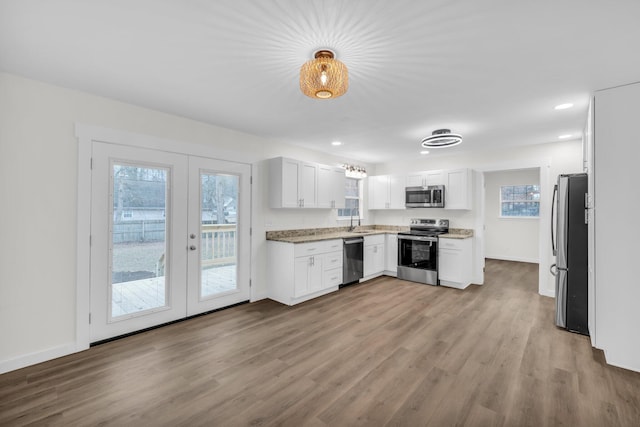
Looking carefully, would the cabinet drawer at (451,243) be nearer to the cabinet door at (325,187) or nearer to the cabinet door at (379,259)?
the cabinet door at (379,259)

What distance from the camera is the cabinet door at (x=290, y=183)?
434 centimetres

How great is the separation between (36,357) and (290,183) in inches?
131

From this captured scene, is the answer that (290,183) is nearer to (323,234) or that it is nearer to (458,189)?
(323,234)

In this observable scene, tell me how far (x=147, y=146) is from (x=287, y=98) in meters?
1.70

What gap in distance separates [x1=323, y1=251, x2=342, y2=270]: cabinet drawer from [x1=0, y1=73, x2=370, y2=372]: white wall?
311cm

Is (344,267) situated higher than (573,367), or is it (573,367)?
(344,267)

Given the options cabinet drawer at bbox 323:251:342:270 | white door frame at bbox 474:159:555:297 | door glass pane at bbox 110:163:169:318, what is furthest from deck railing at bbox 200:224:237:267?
white door frame at bbox 474:159:555:297

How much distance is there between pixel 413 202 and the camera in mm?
5742

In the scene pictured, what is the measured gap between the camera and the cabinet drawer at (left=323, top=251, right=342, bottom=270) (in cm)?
458

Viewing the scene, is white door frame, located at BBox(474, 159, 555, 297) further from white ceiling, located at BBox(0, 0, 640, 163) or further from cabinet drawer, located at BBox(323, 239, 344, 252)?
cabinet drawer, located at BBox(323, 239, 344, 252)

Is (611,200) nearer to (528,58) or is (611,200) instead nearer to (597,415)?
(528,58)

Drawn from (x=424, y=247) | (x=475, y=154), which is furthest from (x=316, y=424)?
(x=475, y=154)

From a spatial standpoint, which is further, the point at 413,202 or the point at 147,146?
the point at 413,202

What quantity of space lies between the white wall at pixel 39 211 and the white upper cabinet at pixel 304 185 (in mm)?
2034
